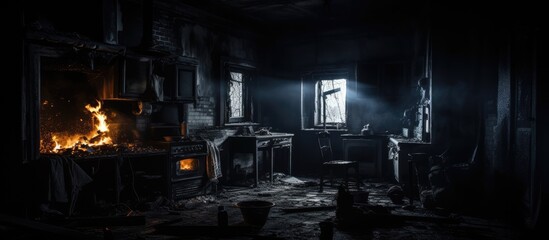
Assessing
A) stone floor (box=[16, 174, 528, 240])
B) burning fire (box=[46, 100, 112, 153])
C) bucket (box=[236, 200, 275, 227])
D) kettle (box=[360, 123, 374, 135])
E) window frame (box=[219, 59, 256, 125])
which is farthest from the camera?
kettle (box=[360, 123, 374, 135])

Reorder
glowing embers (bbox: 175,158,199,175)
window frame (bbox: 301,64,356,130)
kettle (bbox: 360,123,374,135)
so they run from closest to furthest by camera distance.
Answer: glowing embers (bbox: 175,158,199,175), kettle (bbox: 360,123,374,135), window frame (bbox: 301,64,356,130)

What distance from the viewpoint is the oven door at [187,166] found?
782 cm

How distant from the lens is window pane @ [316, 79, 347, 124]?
11.8 metres

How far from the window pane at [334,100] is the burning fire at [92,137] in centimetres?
623

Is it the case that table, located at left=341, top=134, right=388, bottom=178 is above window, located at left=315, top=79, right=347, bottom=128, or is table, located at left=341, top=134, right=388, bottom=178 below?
below

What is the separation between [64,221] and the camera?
580 centimetres

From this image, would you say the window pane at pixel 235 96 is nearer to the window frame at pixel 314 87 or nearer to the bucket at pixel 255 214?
the window frame at pixel 314 87

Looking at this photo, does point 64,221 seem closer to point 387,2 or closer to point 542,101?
point 542,101

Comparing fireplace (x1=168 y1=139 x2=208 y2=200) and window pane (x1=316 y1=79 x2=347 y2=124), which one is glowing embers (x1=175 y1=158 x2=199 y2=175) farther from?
window pane (x1=316 y1=79 x2=347 y2=124)

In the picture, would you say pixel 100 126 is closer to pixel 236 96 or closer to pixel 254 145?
pixel 254 145

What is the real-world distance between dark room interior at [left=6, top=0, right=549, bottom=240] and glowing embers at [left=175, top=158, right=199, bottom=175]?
0.06 m

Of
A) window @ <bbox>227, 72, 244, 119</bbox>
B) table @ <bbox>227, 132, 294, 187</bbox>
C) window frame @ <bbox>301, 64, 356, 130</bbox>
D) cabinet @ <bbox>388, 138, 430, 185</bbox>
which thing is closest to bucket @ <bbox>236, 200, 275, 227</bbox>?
cabinet @ <bbox>388, 138, 430, 185</bbox>

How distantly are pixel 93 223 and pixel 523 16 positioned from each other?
270 inches

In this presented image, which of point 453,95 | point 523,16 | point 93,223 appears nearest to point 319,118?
point 453,95
